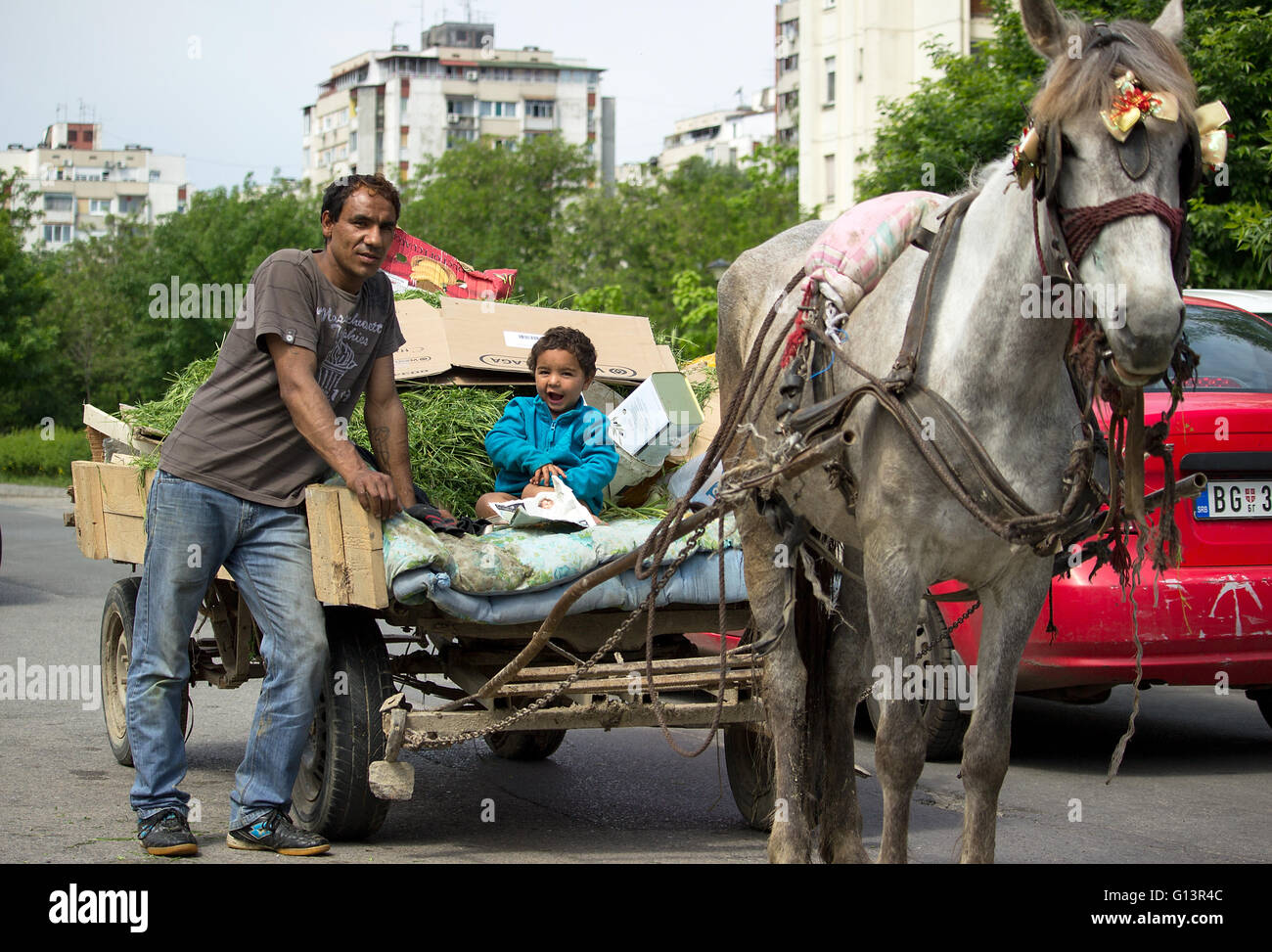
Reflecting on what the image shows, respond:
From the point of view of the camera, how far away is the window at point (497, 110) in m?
123

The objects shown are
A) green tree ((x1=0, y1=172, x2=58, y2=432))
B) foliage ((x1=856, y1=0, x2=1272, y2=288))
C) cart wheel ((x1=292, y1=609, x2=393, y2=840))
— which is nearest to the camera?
Result: cart wheel ((x1=292, y1=609, x2=393, y2=840))

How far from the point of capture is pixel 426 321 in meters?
6.49

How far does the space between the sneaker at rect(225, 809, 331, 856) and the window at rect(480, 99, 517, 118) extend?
4826 inches

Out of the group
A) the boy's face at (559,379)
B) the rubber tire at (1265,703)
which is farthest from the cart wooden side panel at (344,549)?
the rubber tire at (1265,703)

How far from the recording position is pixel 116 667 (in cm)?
667

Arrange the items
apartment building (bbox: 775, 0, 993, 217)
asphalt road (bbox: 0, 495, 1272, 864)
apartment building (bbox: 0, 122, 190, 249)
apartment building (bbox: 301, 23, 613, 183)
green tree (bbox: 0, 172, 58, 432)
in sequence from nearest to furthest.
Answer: asphalt road (bbox: 0, 495, 1272, 864) → green tree (bbox: 0, 172, 58, 432) → apartment building (bbox: 775, 0, 993, 217) → apartment building (bbox: 301, 23, 613, 183) → apartment building (bbox: 0, 122, 190, 249)

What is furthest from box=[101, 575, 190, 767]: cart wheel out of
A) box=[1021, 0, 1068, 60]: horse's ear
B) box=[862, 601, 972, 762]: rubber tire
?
box=[1021, 0, 1068, 60]: horse's ear

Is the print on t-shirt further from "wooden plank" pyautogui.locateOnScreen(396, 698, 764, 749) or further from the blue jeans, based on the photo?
"wooden plank" pyautogui.locateOnScreen(396, 698, 764, 749)

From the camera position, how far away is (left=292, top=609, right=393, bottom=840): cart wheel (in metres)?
5.07

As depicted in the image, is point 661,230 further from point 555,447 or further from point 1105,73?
point 1105,73

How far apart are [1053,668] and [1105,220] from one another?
11.7 feet

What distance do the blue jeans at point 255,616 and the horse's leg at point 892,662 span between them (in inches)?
80.0
